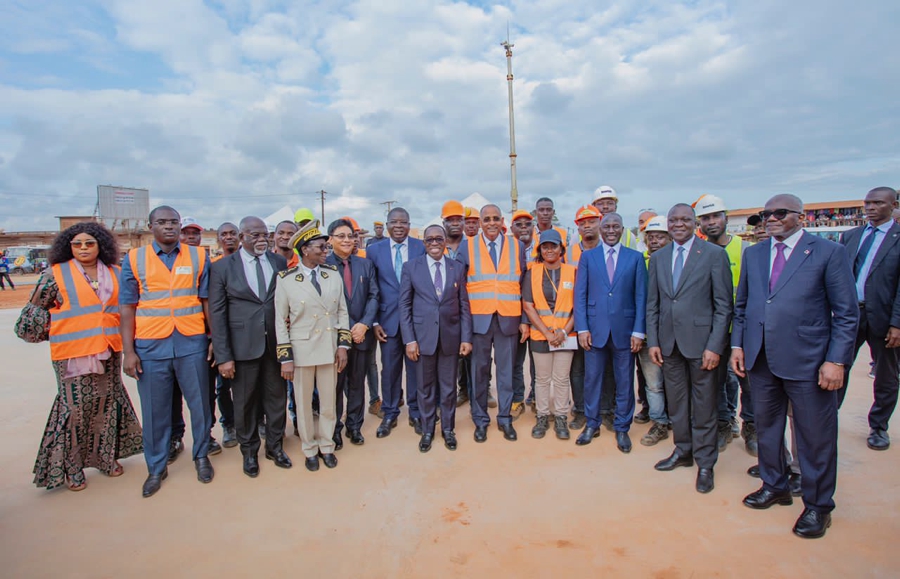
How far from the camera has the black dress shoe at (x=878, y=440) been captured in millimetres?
4059

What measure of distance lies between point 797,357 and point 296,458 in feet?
13.4

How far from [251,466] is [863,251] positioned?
19.6 ft

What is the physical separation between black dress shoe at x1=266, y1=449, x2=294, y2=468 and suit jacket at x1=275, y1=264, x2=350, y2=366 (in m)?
0.88

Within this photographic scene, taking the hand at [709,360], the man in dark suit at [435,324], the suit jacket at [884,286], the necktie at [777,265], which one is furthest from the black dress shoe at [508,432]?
the suit jacket at [884,286]

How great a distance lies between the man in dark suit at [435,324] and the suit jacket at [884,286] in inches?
145

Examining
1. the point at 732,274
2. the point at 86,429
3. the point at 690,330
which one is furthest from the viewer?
the point at 732,274

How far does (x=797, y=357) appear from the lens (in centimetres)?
300

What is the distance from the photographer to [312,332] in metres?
3.94

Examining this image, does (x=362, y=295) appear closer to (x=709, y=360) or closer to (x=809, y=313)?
(x=709, y=360)

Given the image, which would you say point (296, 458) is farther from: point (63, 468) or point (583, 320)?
point (583, 320)

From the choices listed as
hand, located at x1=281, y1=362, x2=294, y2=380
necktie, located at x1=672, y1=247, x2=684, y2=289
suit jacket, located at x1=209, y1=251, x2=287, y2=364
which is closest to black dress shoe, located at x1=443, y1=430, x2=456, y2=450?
hand, located at x1=281, y1=362, x2=294, y2=380

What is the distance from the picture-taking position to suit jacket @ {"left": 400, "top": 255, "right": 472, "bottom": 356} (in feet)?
14.4

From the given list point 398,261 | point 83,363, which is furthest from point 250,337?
point 398,261

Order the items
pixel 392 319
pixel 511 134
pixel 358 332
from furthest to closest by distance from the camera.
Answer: pixel 511 134 → pixel 392 319 → pixel 358 332
